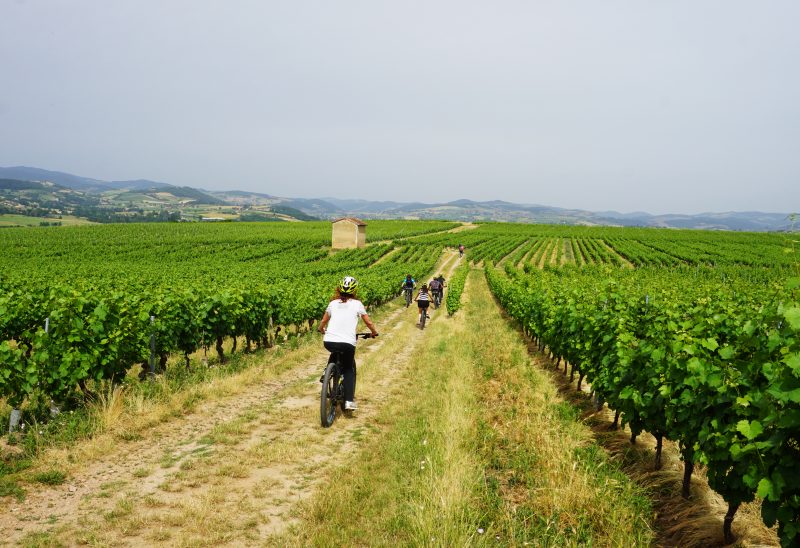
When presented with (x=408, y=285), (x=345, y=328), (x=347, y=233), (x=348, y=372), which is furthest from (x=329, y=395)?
(x=347, y=233)

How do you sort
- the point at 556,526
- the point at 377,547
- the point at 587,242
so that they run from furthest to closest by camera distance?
the point at 587,242
the point at 556,526
the point at 377,547

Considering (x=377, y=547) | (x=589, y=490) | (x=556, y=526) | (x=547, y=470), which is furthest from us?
(x=547, y=470)

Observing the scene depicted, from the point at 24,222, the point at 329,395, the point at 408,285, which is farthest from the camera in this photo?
the point at 24,222

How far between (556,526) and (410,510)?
1362mm

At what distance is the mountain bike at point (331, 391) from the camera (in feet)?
22.8

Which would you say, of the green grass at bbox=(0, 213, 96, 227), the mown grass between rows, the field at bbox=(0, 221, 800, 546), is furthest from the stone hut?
the green grass at bbox=(0, 213, 96, 227)

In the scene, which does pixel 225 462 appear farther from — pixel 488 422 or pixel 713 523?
pixel 713 523

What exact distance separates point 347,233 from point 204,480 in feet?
180

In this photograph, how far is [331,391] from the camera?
7375mm

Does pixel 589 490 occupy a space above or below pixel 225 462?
above

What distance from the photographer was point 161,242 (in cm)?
5962

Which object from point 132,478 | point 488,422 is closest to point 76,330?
point 132,478

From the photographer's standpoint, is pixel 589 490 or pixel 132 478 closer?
pixel 589 490

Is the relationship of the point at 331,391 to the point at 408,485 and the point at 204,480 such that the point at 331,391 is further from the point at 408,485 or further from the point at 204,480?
the point at 408,485
